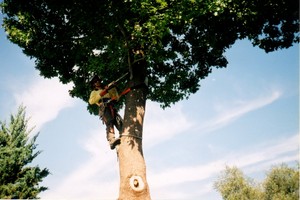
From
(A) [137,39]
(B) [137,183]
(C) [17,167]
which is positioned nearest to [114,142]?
(B) [137,183]

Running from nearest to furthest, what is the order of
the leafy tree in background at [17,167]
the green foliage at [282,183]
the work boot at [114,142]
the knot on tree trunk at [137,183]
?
the knot on tree trunk at [137,183]
the work boot at [114,142]
the leafy tree in background at [17,167]
the green foliage at [282,183]

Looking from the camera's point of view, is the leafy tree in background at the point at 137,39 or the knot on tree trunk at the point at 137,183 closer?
the knot on tree trunk at the point at 137,183

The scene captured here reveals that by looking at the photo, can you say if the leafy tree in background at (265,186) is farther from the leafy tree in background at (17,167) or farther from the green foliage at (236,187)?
the leafy tree in background at (17,167)

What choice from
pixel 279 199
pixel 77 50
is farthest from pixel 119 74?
pixel 279 199

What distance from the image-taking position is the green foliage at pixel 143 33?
725cm

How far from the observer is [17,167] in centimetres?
1423

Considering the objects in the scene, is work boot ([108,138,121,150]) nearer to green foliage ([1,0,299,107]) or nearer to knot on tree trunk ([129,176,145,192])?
knot on tree trunk ([129,176,145,192])

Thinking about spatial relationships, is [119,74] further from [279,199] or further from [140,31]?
[279,199]

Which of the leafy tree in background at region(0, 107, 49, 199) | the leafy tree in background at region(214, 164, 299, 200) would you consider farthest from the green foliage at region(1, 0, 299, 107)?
the leafy tree in background at region(214, 164, 299, 200)

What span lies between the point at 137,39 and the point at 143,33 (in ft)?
1.70

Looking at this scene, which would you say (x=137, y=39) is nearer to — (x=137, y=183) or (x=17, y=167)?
(x=137, y=183)

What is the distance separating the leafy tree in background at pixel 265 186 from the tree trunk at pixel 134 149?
42.8 metres

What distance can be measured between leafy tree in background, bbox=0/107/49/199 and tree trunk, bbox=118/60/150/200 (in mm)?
9452

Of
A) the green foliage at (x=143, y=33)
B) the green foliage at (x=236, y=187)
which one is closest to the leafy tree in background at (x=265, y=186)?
the green foliage at (x=236, y=187)
